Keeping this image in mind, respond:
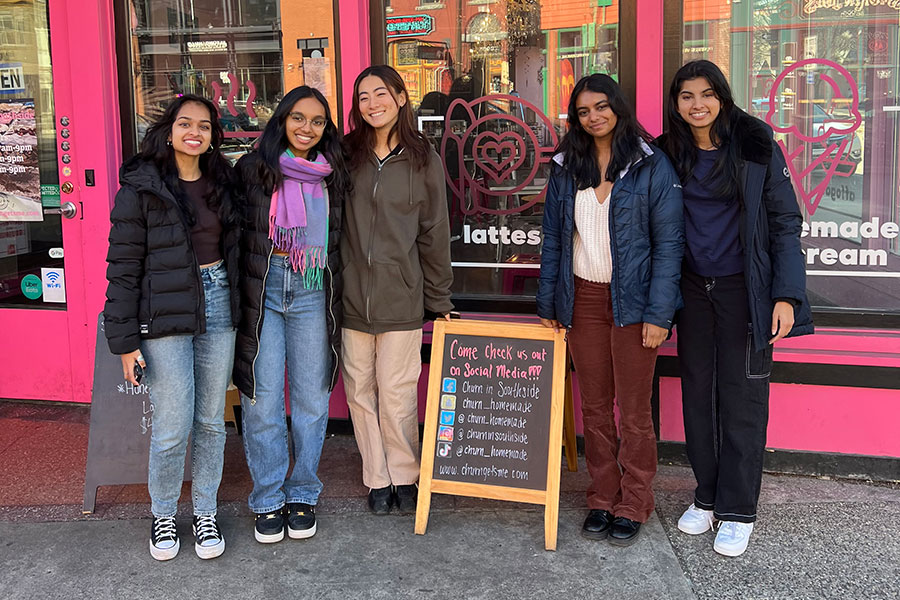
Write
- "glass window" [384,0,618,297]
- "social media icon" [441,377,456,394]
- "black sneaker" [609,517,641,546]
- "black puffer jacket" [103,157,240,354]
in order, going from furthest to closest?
1. "glass window" [384,0,618,297]
2. "social media icon" [441,377,456,394]
3. "black sneaker" [609,517,641,546]
4. "black puffer jacket" [103,157,240,354]

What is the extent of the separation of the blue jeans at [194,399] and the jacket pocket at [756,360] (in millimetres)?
2040

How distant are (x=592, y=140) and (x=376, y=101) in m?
0.89

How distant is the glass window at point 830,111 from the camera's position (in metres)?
3.91

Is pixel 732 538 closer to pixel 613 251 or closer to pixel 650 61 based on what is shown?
pixel 613 251

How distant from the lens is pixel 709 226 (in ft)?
10.6

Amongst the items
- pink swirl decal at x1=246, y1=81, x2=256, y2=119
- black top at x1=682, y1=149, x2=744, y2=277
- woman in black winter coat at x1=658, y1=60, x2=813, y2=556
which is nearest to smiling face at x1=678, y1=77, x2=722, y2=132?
woman in black winter coat at x1=658, y1=60, x2=813, y2=556

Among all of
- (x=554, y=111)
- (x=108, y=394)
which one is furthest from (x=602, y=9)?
(x=108, y=394)

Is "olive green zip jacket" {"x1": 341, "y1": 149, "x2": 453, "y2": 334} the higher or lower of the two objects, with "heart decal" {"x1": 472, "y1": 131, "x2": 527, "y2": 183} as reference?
lower

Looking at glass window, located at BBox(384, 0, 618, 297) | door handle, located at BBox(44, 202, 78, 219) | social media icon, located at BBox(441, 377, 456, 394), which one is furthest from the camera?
door handle, located at BBox(44, 202, 78, 219)

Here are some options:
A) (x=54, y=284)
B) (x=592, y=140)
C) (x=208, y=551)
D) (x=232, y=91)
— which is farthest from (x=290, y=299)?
(x=54, y=284)

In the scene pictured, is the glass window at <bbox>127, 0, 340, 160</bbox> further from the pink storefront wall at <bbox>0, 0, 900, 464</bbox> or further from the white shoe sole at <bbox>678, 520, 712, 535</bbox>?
the white shoe sole at <bbox>678, 520, 712, 535</bbox>

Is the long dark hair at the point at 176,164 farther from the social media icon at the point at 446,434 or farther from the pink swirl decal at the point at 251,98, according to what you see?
the pink swirl decal at the point at 251,98

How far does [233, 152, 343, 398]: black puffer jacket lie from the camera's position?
3.27 metres

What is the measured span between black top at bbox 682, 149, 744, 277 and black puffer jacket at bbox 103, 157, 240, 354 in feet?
6.32
